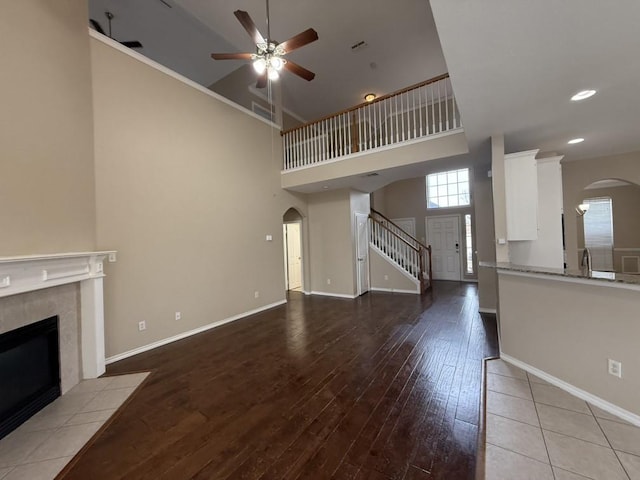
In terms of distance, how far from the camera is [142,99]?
3.41m

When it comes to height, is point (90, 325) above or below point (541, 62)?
below

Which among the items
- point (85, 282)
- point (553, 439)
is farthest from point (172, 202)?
point (553, 439)

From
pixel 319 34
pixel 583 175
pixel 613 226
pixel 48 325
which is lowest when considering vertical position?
pixel 48 325

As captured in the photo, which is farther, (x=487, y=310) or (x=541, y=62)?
(x=487, y=310)

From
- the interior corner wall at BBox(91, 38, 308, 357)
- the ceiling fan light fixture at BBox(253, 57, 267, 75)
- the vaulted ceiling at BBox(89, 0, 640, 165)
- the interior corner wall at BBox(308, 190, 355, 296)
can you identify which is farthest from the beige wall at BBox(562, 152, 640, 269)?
the interior corner wall at BBox(91, 38, 308, 357)

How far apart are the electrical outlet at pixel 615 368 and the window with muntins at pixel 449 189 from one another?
21.7 ft

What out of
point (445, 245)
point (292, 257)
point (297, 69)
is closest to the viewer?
point (297, 69)

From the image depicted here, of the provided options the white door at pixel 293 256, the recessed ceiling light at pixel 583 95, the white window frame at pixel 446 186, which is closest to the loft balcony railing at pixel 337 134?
the white door at pixel 293 256

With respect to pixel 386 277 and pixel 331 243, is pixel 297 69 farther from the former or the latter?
pixel 386 277

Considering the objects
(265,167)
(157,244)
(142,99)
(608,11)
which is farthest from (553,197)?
(142,99)

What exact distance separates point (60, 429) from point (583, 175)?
296 inches

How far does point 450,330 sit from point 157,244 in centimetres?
431

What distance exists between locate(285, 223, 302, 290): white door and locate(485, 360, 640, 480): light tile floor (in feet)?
18.5

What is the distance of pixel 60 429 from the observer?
1.98m
